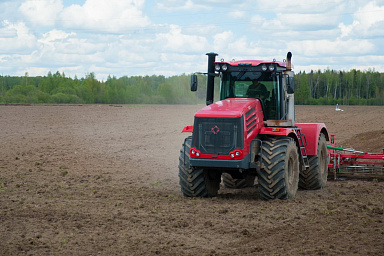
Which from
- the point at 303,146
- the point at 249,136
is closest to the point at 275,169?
the point at 249,136

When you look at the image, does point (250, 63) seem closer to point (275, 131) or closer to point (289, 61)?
point (289, 61)

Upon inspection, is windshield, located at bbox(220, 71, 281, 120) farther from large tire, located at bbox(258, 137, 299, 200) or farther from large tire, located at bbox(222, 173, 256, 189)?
large tire, located at bbox(222, 173, 256, 189)

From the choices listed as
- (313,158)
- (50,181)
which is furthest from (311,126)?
(50,181)

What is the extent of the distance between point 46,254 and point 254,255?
307cm

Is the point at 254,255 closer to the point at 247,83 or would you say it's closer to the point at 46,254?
the point at 46,254

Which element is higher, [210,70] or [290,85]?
[210,70]

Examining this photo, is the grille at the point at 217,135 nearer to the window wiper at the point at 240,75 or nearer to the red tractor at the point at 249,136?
the red tractor at the point at 249,136

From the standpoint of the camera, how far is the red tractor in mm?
11031

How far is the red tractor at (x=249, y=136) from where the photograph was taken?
1103 centimetres

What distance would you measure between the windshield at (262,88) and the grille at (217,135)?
1536 millimetres

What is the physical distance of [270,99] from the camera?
12242mm

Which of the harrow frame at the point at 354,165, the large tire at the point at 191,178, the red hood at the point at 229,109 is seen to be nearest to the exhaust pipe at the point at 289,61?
the red hood at the point at 229,109

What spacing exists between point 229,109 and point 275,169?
160 cm

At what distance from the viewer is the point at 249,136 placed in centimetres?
1110
